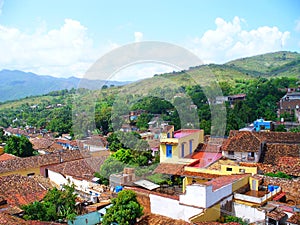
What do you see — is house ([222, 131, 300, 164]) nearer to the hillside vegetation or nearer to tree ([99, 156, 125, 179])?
the hillside vegetation

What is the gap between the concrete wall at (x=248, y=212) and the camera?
7292 millimetres

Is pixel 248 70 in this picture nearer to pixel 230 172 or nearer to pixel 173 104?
pixel 173 104

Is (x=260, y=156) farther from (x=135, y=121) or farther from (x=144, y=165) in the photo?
(x=135, y=121)

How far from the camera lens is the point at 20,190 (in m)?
10.7

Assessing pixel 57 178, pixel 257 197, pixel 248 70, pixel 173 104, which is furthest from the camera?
pixel 248 70

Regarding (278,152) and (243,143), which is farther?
(243,143)

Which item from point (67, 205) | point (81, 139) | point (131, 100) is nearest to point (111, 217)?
point (67, 205)

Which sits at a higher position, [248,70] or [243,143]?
[248,70]

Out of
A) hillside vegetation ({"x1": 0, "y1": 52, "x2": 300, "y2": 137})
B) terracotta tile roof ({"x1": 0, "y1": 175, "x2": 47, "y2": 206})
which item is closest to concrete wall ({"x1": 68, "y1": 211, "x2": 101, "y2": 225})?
terracotta tile roof ({"x1": 0, "y1": 175, "x2": 47, "y2": 206})

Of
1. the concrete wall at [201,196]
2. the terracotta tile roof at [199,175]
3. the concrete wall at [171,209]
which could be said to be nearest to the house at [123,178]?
the terracotta tile roof at [199,175]

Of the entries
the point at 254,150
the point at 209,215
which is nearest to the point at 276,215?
the point at 209,215

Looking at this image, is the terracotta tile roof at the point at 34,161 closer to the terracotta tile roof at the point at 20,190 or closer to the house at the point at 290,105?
the terracotta tile roof at the point at 20,190

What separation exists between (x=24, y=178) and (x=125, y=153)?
386 cm

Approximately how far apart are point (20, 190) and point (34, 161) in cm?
468
